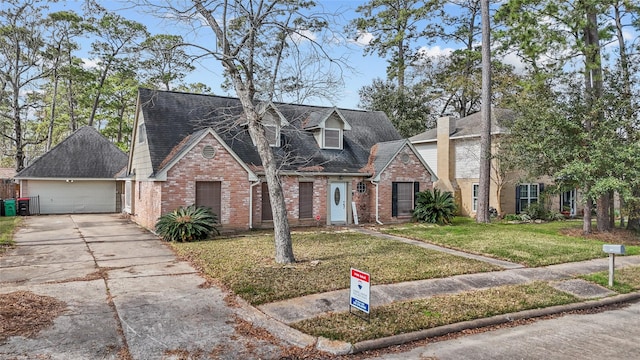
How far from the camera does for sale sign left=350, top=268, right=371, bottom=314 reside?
5.86 m

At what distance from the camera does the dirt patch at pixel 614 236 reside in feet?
46.3

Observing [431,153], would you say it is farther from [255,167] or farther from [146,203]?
[146,203]

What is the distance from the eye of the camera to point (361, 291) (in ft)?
19.6

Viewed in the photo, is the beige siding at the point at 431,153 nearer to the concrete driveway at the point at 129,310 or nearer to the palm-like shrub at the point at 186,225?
the palm-like shrub at the point at 186,225

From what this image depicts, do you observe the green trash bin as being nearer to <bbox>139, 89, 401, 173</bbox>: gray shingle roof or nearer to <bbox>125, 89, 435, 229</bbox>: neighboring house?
<bbox>125, 89, 435, 229</bbox>: neighboring house

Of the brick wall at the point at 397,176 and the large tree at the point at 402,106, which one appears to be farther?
the large tree at the point at 402,106

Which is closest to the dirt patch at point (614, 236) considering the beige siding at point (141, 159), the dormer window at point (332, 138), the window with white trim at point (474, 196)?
the window with white trim at point (474, 196)

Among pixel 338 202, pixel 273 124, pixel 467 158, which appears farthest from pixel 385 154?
pixel 467 158

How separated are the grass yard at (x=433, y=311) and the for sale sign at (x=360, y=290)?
9.2 inches

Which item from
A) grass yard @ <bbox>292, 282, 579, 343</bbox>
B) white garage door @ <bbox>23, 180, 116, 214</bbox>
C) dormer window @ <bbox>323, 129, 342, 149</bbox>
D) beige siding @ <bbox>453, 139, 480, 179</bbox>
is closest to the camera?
grass yard @ <bbox>292, 282, 579, 343</bbox>

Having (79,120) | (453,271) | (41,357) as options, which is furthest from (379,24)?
(41,357)

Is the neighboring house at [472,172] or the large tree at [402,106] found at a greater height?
the large tree at [402,106]

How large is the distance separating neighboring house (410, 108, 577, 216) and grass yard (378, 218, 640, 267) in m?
3.17

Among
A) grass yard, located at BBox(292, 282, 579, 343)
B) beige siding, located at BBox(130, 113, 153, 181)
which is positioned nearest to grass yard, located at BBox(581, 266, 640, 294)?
grass yard, located at BBox(292, 282, 579, 343)
